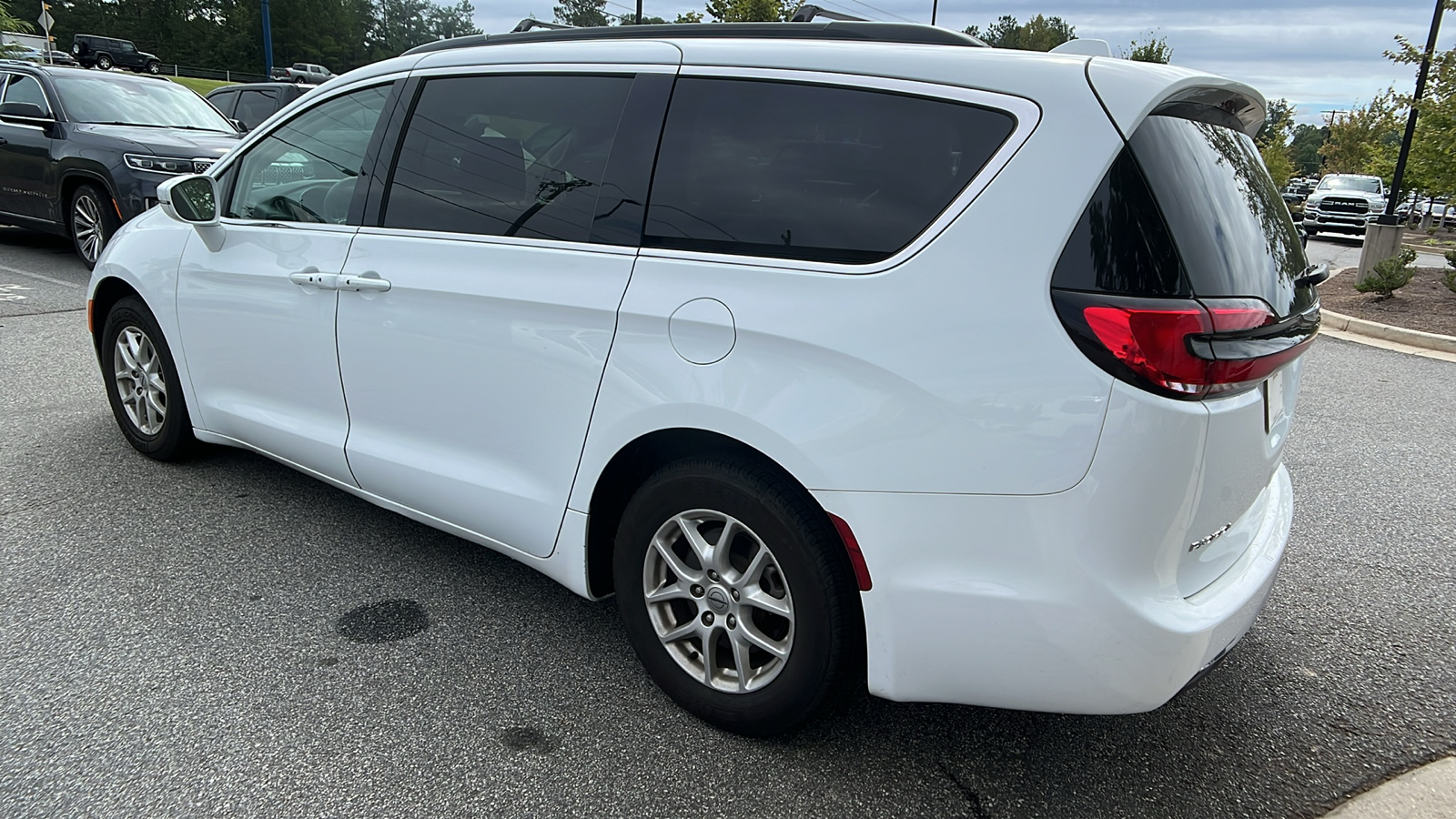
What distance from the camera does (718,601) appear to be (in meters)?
2.40

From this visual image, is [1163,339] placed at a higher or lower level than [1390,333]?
higher

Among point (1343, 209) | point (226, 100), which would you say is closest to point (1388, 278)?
point (226, 100)

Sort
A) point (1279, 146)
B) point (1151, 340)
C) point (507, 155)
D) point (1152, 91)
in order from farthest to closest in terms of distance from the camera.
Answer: point (1279, 146) < point (507, 155) < point (1152, 91) < point (1151, 340)

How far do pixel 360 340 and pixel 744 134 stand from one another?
1.54 meters

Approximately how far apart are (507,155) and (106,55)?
168 ft

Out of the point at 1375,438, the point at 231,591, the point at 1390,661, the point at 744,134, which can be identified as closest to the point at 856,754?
the point at 744,134

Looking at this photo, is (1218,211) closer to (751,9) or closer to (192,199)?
(192,199)

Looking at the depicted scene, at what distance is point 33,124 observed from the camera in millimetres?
9062

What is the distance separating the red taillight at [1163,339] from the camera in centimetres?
182

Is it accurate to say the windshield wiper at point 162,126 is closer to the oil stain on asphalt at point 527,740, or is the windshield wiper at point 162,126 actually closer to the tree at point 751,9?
the oil stain on asphalt at point 527,740

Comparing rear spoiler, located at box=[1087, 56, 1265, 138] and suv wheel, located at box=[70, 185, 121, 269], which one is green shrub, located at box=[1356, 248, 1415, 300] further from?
suv wheel, located at box=[70, 185, 121, 269]

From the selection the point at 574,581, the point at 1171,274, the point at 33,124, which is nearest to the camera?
the point at 1171,274

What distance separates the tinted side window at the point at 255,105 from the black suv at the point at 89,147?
171 inches

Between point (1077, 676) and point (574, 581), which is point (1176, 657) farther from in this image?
point (574, 581)
